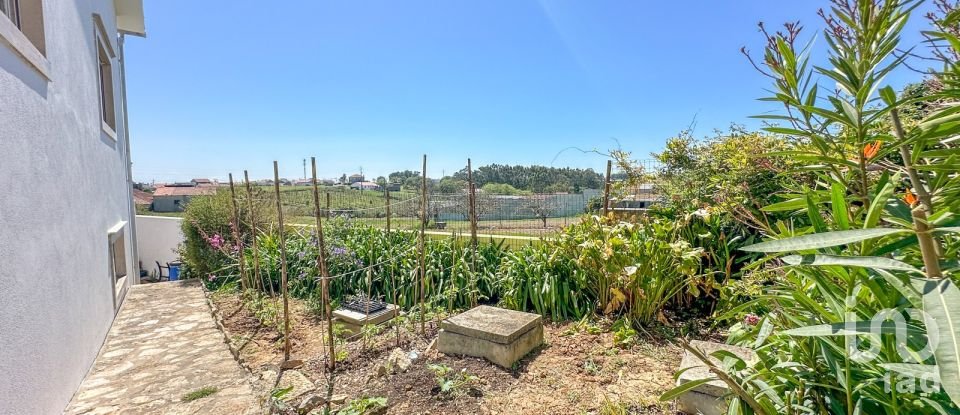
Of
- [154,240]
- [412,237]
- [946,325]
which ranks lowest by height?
[154,240]

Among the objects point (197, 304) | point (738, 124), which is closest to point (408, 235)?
point (197, 304)

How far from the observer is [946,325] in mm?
688

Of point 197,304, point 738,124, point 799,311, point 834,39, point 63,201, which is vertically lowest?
point 197,304

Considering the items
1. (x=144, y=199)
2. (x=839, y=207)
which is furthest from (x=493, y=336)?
(x=144, y=199)

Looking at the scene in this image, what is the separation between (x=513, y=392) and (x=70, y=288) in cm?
357

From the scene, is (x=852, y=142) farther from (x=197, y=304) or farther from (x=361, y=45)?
(x=361, y=45)

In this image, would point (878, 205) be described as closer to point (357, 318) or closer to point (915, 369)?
point (915, 369)

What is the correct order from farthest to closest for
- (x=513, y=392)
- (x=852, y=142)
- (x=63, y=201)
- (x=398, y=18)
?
(x=398, y=18) → (x=63, y=201) → (x=513, y=392) → (x=852, y=142)

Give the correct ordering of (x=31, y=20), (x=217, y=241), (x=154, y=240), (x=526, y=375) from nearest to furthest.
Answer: (x=31, y=20)
(x=526, y=375)
(x=217, y=241)
(x=154, y=240)

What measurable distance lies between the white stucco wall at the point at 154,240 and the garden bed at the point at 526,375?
9.84 meters

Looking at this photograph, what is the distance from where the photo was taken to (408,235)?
6.64 meters

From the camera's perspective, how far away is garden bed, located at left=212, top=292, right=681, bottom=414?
2664 mm

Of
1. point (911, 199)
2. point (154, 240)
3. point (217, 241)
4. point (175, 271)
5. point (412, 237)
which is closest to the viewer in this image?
point (911, 199)

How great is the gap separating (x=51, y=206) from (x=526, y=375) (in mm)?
3671
